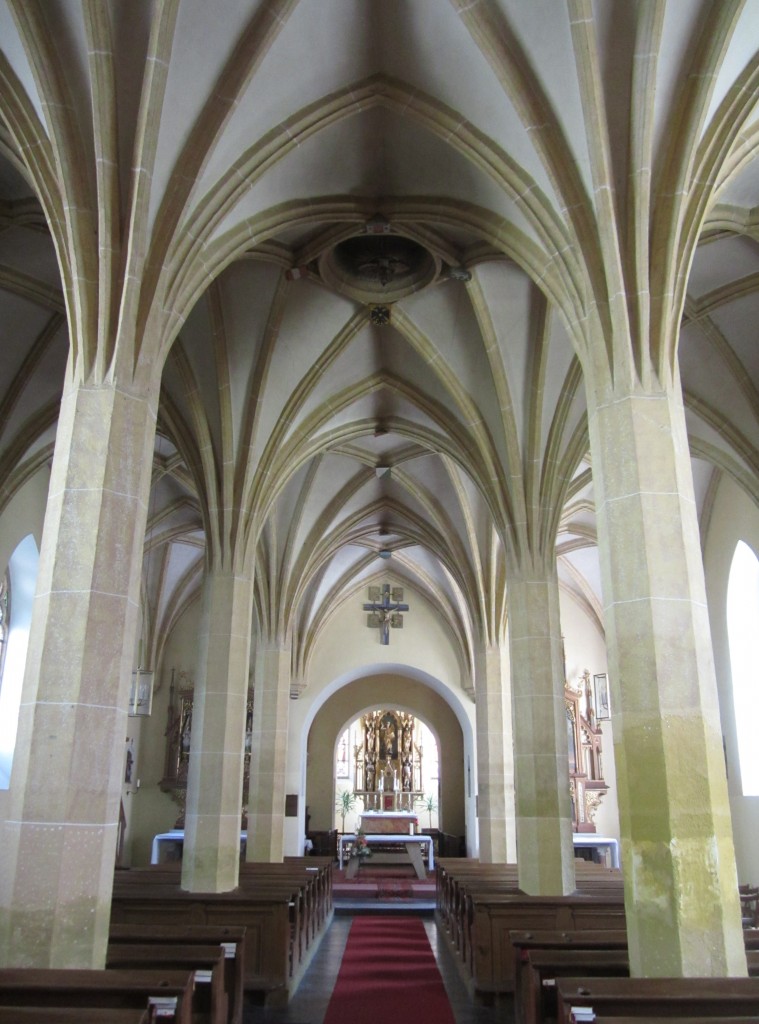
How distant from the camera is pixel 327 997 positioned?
1043 cm

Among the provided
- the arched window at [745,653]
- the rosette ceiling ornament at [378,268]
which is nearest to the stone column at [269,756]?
the arched window at [745,653]

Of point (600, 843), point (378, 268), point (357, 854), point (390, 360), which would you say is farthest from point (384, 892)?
point (378, 268)

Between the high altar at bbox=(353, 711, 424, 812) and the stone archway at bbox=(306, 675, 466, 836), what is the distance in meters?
2.37

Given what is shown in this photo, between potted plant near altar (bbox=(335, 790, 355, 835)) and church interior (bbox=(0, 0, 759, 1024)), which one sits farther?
potted plant near altar (bbox=(335, 790, 355, 835))

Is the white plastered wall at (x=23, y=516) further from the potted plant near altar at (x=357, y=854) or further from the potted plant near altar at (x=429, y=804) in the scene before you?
the potted plant near altar at (x=429, y=804)

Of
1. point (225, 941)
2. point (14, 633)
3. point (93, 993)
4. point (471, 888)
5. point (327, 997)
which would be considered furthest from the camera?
point (14, 633)

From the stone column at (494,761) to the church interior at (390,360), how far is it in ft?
0.35

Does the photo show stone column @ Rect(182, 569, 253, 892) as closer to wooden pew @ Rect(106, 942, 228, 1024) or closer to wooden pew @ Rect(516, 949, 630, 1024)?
wooden pew @ Rect(106, 942, 228, 1024)

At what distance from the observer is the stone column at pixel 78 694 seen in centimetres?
613

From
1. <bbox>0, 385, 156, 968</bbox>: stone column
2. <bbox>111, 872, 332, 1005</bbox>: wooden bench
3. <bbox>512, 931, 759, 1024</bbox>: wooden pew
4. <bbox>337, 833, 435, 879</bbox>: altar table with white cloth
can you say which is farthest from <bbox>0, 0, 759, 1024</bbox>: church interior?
<bbox>337, 833, 435, 879</bbox>: altar table with white cloth

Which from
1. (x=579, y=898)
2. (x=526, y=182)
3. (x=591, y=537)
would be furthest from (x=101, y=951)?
(x=591, y=537)

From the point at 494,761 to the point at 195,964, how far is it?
13.4 metres

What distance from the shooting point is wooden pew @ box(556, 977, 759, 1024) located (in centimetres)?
491

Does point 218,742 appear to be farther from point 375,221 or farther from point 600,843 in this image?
point 600,843
